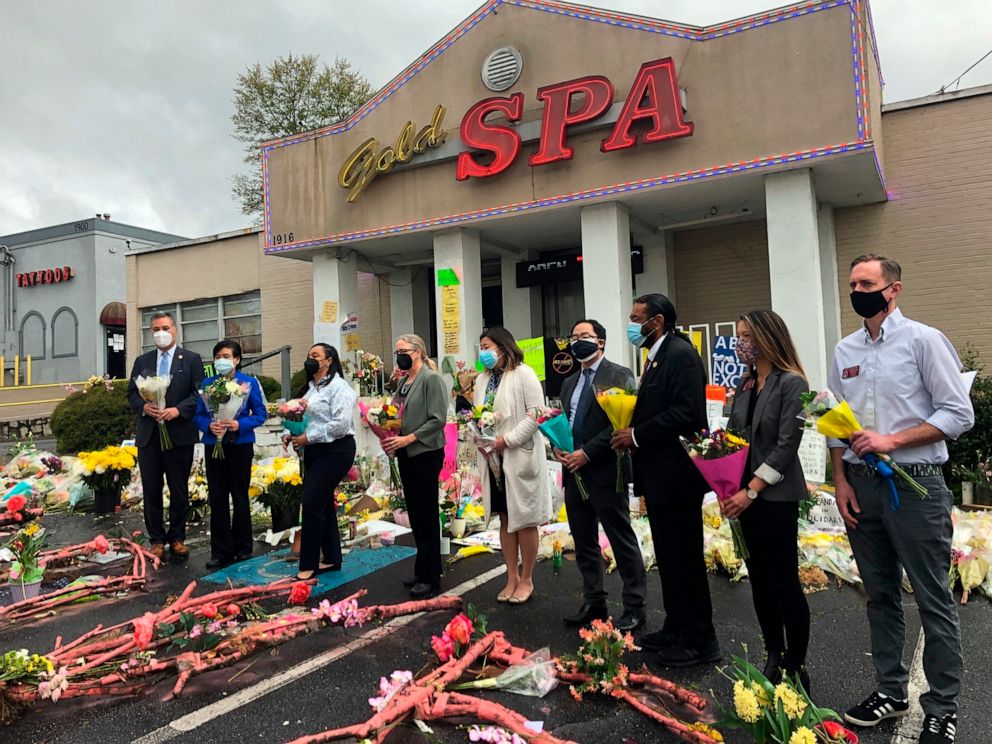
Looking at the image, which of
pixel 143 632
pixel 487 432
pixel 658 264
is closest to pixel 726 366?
pixel 487 432

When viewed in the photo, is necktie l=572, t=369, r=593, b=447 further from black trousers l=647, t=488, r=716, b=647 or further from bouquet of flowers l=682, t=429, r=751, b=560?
bouquet of flowers l=682, t=429, r=751, b=560

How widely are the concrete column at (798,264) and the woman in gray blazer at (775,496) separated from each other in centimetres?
670

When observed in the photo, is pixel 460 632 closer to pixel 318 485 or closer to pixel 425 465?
pixel 425 465

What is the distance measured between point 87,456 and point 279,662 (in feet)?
19.8

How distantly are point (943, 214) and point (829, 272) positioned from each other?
182 centimetres

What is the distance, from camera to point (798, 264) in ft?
31.5

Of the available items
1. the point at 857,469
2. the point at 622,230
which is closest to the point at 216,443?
the point at 857,469

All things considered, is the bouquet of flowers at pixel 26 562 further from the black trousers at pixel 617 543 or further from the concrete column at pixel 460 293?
the concrete column at pixel 460 293

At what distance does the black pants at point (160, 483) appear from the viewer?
6.23 meters

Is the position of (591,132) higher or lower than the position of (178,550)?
higher

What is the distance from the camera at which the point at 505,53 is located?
1134 centimetres

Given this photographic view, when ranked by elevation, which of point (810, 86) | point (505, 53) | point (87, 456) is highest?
point (505, 53)

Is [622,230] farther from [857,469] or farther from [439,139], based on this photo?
[857,469]

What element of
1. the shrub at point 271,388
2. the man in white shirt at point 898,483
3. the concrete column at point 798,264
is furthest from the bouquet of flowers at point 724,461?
the shrub at point 271,388
